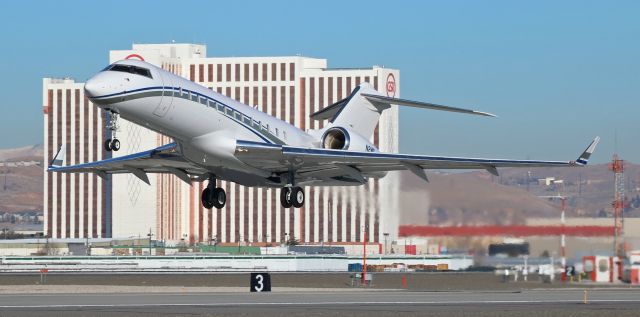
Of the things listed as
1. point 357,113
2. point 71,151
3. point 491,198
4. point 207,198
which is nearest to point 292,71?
point 71,151

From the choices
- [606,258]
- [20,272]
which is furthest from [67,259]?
[606,258]

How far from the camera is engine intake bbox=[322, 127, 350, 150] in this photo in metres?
52.9

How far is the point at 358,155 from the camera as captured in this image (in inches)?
1961

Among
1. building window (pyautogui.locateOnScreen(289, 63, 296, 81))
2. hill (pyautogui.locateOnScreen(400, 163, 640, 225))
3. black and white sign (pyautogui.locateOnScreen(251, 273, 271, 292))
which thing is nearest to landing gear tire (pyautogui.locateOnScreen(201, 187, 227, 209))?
black and white sign (pyautogui.locateOnScreen(251, 273, 271, 292))

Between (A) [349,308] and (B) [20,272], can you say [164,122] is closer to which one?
(A) [349,308]

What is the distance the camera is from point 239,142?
47.3 m

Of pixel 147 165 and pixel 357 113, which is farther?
pixel 357 113

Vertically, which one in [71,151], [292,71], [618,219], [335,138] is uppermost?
[292,71]

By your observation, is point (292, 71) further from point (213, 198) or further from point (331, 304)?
point (331, 304)

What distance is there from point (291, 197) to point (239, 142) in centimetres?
396

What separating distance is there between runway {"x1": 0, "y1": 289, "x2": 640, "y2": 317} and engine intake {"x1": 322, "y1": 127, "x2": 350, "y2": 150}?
6.19 metres

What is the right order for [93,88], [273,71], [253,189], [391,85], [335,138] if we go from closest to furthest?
[93,88] → [335,138] → [391,85] → [253,189] → [273,71]

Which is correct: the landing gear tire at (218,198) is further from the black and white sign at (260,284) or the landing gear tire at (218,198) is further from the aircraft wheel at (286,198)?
the black and white sign at (260,284)

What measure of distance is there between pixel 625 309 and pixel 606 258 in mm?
2129
